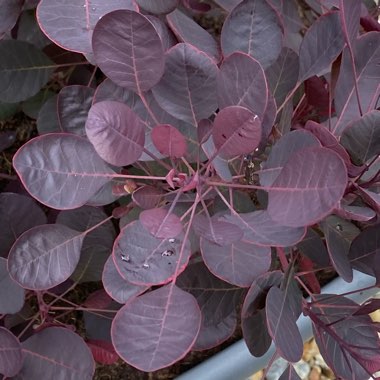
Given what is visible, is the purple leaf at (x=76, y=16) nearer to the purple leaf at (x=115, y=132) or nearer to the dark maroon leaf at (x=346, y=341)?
the purple leaf at (x=115, y=132)

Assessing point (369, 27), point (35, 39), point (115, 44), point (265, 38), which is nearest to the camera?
point (115, 44)

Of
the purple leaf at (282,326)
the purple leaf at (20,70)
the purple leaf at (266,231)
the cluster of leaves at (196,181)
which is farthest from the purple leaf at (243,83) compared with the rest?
the purple leaf at (20,70)

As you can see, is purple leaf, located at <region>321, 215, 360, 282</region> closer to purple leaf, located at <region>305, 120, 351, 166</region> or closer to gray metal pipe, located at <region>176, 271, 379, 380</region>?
purple leaf, located at <region>305, 120, 351, 166</region>

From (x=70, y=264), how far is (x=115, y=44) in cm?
27

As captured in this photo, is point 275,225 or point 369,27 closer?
point 275,225

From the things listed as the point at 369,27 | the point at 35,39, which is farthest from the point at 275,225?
the point at 35,39

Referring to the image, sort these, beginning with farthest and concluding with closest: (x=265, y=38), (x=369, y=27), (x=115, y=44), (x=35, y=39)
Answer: (x=35, y=39)
(x=369, y=27)
(x=265, y=38)
(x=115, y=44)

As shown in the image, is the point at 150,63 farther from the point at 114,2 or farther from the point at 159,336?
the point at 159,336

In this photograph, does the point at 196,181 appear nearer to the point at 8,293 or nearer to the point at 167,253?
the point at 167,253


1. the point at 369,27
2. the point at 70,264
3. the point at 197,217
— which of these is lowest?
the point at 70,264

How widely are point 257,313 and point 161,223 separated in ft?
0.88

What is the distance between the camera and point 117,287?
0.72 meters

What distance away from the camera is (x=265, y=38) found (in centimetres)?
73

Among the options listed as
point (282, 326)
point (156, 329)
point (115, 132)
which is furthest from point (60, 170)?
point (282, 326)
